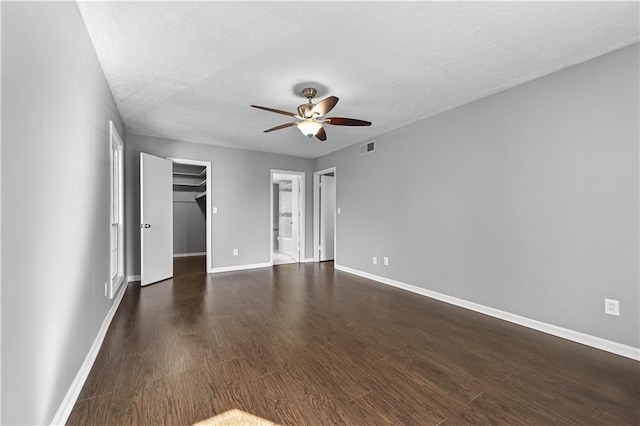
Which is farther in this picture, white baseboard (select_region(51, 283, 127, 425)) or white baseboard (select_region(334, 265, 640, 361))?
white baseboard (select_region(334, 265, 640, 361))

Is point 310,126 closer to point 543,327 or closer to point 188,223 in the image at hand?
point 543,327

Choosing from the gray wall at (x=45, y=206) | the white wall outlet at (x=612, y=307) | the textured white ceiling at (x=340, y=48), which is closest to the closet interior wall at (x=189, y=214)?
the textured white ceiling at (x=340, y=48)

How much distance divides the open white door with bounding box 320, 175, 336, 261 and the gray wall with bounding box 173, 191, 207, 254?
3.39 meters

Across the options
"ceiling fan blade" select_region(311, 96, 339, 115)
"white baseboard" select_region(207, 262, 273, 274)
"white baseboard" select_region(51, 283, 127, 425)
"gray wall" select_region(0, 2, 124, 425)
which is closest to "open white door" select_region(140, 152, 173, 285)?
"white baseboard" select_region(207, 262, 273, 274)

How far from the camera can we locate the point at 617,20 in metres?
1.96

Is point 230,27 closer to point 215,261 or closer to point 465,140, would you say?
point 465,140

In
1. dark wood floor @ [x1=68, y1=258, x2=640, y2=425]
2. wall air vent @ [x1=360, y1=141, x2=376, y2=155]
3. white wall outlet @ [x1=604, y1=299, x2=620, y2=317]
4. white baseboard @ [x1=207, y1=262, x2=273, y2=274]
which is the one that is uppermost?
wall air vent @ [x1=360, y1=141, x2=376, y2=155]

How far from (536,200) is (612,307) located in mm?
1051

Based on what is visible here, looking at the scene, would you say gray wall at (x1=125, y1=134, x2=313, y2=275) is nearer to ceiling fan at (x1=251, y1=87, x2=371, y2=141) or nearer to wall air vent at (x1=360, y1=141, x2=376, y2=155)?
wall air vent at (x1=360, y1=141, x2=376, y2=155)

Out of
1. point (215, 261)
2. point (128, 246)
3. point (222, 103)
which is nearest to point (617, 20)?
point (222, 103)

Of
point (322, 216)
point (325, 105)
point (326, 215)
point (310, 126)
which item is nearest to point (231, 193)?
point (322, 216)

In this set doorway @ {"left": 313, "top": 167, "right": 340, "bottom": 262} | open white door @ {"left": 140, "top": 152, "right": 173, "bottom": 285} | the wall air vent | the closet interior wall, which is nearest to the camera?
open white door @ {"left": 140, "top": 152, "right": 173, "bottom": 285}

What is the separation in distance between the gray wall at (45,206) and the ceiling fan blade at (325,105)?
1.81m

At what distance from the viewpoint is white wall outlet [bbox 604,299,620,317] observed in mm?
2293
